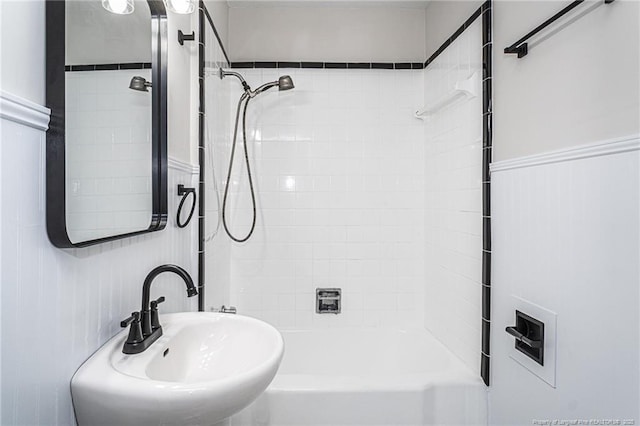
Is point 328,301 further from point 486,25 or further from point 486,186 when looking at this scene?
point 486,25

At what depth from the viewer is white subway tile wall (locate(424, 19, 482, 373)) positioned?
75.7 inches

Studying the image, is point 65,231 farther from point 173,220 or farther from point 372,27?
point 372,27

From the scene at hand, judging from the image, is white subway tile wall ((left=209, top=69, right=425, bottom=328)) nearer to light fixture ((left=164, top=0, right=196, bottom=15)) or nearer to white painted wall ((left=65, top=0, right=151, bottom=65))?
light fixture ((left=164, top=0, right=196, bottom=15))

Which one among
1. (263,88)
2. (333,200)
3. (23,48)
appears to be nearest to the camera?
(23,48)

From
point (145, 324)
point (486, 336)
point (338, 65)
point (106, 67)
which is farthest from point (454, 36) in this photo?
point (145, 324)

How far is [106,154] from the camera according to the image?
3.36 feet

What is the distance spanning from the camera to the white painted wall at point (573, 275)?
3.48ft

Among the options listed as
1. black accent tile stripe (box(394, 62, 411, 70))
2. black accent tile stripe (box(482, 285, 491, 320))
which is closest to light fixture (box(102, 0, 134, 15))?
black accent tile stripe (box(482, 285, 491, 320))

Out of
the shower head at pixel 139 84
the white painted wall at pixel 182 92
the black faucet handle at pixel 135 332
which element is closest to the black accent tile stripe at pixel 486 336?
the black faucet handle at pixel 135 332

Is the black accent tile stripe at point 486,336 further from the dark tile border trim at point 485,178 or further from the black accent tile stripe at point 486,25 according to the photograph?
the black accent tile stripe at point 486,25

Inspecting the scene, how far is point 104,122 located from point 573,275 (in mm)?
1488

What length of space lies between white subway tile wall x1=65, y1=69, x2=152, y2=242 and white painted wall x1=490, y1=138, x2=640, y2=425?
1398mm

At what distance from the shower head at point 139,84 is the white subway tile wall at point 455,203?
149 centimetres

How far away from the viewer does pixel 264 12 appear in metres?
2.59
